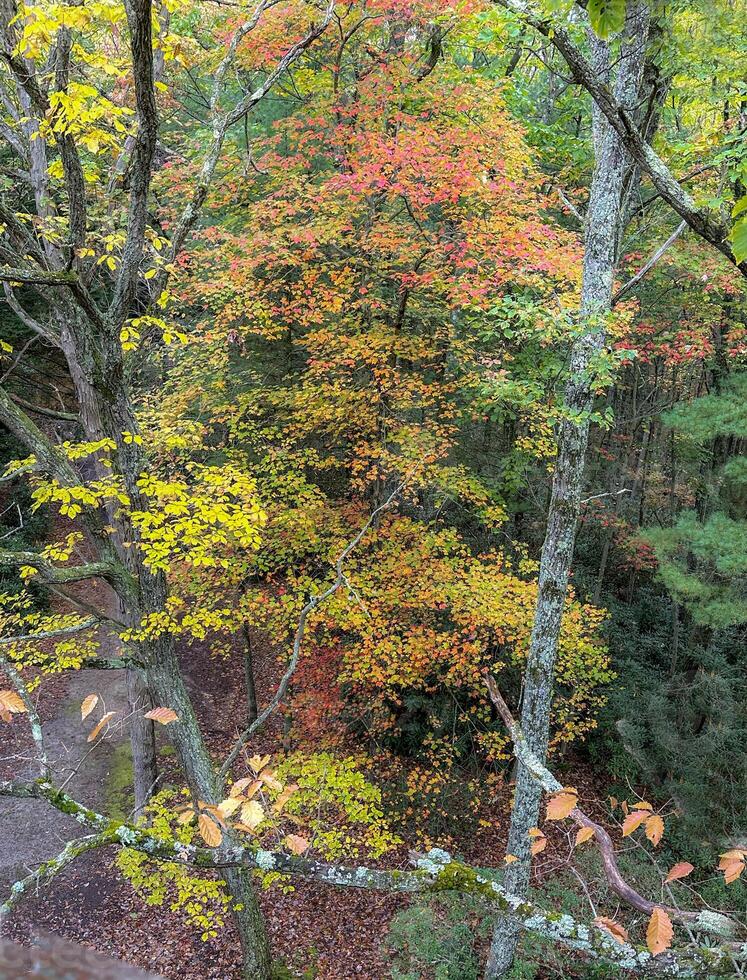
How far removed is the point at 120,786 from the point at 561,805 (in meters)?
11.2

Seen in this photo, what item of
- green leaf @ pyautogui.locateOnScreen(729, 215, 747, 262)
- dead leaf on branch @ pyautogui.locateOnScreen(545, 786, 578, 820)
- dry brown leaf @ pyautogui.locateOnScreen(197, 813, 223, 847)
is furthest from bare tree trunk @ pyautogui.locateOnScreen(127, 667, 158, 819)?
green leaf @ pyautogui.locateOnScreen(729, 215, 747, 262)

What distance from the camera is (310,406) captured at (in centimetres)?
988

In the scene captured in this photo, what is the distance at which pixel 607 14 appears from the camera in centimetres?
173

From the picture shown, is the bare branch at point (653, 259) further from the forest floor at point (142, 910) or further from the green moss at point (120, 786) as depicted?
the green moss at point (120, 786)

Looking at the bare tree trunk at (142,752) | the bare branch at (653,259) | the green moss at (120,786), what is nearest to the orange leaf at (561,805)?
the bare branch at (653,259)

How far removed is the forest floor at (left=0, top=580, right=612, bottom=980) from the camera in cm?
833

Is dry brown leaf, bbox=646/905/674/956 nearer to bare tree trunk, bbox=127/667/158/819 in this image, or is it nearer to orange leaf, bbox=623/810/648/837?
orange leaf, bbox=623/810/648/837

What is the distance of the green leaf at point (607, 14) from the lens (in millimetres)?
1714

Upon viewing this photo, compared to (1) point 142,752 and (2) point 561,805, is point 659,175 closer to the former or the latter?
(2) point 561,805

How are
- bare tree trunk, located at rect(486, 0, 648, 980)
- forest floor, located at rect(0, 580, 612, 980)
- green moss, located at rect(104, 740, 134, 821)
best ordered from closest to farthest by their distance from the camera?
bare tree trunk, located at rect(486, 0, 648, 980) → forest floor, located at rect(0, 580, 612, 980) → green moss, located at rect(104, 740, 134, 821)

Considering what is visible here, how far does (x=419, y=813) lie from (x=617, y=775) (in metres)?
3.73

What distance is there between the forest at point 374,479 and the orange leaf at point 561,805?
338cm

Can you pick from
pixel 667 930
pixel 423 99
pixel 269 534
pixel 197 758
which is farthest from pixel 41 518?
pixel 667 930

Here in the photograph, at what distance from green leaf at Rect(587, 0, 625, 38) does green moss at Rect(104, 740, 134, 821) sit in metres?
11.9
